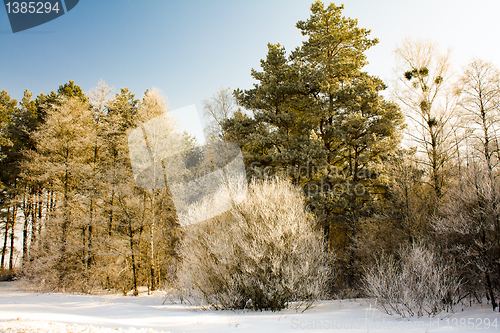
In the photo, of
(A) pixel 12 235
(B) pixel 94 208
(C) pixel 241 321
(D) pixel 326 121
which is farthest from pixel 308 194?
(A) pixel 12 235

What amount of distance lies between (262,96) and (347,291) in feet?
39.1

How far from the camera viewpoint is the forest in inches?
421

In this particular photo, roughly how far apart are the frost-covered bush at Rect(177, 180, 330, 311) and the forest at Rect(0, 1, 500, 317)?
7 centimetres

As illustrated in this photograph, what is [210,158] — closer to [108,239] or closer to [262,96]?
[262,96]

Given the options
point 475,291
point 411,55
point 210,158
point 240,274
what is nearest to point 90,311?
point 240,274

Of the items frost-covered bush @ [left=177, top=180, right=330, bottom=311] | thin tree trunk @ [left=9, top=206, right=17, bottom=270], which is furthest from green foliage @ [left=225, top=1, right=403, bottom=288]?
thin tree trunk @ [left=9, top=206, right=17, bottom=270]

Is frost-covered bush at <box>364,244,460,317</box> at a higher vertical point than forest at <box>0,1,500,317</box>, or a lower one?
lower

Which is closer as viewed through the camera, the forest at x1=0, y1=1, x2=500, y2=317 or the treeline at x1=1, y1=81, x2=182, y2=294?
the forest at x1=0, y1=1, x2=500, y2=317

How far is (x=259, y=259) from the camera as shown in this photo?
10523mm

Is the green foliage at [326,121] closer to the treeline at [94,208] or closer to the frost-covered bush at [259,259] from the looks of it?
the frost-covered bush at [259,259]

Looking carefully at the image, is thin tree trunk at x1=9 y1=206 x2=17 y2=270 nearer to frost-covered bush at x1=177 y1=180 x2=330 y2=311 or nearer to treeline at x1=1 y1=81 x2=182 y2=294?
treeline at x1=1 y1=81 x2=182 y2=294

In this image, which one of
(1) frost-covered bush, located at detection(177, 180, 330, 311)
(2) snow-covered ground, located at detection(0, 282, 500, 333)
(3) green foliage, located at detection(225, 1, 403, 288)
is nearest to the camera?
(2) snow-covered ground, located at detection(0, 282, 500, 333)

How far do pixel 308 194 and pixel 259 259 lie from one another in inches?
269

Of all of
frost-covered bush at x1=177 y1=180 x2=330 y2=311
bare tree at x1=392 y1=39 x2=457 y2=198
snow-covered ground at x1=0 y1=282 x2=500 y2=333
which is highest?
bare tree at x1=392 y1=39 x2=457 y2=198
